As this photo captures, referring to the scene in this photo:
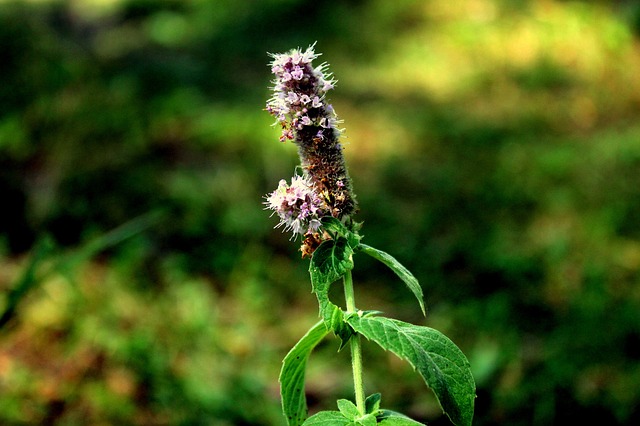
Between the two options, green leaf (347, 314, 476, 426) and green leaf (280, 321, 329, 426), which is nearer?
green leaf (347, 314, 476, 426)

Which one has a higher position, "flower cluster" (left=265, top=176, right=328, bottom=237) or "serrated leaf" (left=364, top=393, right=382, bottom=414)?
"flower cluster" (left=265, top=176, right=328, bottom=237)

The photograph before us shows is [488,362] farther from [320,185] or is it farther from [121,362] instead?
[320,185]

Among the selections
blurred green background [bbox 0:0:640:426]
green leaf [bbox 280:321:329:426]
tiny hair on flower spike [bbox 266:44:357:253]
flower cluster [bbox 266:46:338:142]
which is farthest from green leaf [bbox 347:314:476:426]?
blurred green background [bbox 0:0:640:426]

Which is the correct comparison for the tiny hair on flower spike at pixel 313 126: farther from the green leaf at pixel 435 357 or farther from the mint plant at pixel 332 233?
the green leaf at pixel 435 357

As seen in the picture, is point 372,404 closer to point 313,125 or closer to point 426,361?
point 426,361

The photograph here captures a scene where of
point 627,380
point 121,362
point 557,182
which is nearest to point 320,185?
point 121,362

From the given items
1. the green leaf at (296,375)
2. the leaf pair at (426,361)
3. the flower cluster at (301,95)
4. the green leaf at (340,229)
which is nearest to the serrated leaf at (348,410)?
the leaf pair at (426,361)

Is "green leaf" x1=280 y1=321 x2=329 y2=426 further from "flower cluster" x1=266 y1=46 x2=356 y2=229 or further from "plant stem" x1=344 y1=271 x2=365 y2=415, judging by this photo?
"flower cluster" x1=266 y1=46 x2=356 y2=229

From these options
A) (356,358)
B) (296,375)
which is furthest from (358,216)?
(356,358)
